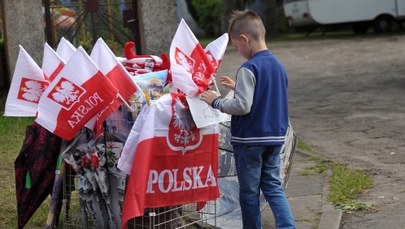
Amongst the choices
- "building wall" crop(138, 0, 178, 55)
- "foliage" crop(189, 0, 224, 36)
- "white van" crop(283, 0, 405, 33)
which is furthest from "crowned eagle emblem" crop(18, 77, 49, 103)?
"foliage" crop(189, 0, 224, 36)

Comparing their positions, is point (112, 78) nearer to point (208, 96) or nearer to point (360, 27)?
point (208, 96)

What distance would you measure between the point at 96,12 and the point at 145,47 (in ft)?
2.89

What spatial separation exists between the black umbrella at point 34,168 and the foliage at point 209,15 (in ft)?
88.6

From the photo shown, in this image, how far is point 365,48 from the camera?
70.2 ft

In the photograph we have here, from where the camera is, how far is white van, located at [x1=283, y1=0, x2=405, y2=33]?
25125 millimetres

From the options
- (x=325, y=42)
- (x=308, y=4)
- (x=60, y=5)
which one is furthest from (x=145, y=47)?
(x=308, y=4)

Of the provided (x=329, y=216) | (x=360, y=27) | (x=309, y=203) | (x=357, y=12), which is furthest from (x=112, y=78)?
(x=360, y=27)

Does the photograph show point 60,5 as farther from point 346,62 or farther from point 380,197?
point 346,62

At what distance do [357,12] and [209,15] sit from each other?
859 centimetres

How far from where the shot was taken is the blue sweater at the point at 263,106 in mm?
4953

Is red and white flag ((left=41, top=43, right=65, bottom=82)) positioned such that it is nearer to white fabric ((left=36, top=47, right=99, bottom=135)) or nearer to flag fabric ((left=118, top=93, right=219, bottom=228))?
white fabric ((left=36, top=47, right=99, bottom=135))

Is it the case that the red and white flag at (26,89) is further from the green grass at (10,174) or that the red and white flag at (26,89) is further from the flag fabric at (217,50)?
the green grass at (10,174)

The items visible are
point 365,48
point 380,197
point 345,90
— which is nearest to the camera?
point 380,197

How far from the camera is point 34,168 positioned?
5.42m
